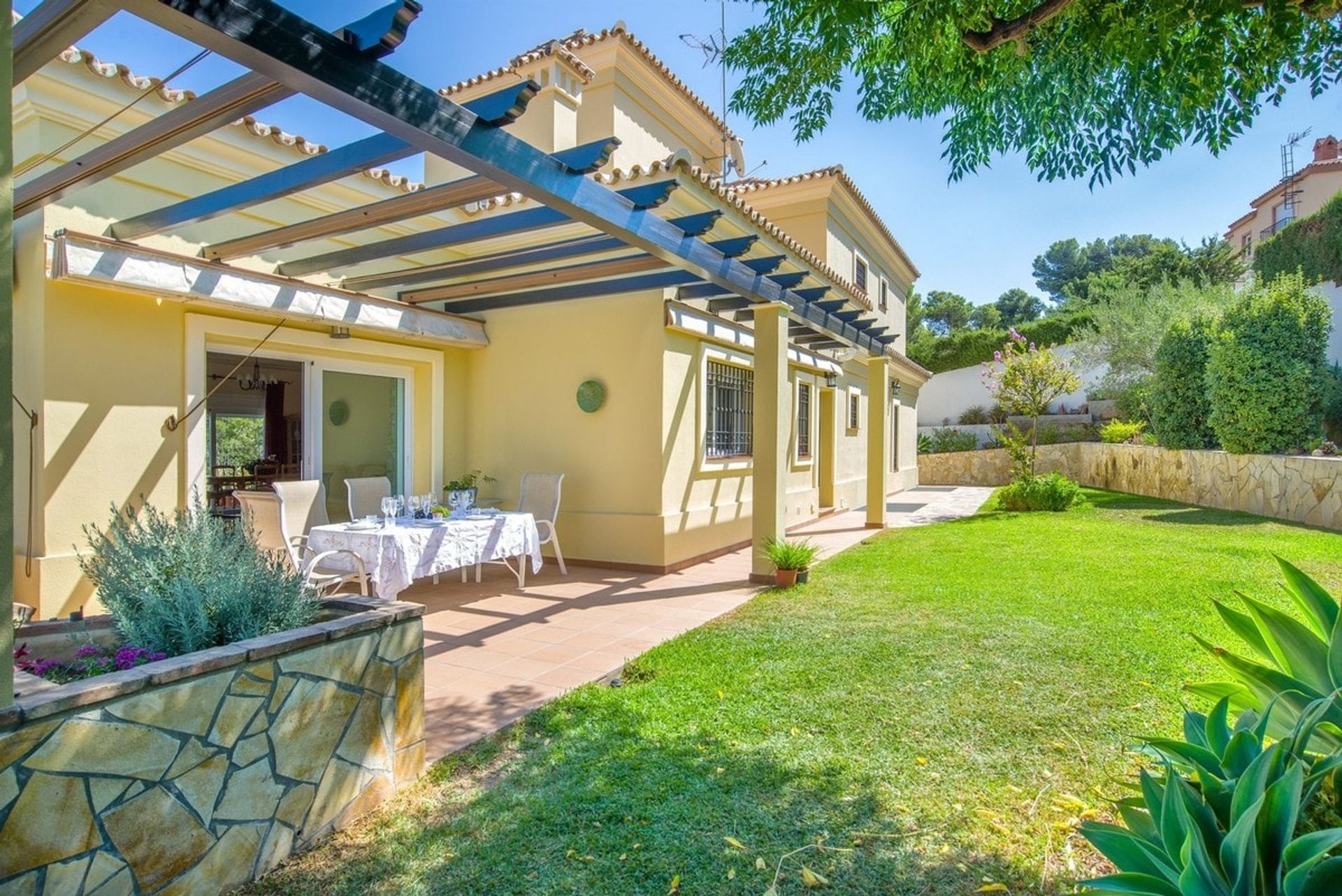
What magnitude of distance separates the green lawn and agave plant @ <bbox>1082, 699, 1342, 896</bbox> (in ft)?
2.69

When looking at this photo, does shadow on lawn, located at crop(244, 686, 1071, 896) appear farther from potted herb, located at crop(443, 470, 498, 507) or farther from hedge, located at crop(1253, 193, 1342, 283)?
hedge, located at crop(1253, 193, 1342, 283)

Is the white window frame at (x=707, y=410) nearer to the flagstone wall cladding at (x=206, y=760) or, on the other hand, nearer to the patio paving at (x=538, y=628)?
the patio paving at (x=538, y=628)

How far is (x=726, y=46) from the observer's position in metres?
5.68

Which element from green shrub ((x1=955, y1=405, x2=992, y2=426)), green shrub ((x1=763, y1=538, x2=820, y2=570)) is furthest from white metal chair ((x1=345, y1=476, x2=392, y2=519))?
green shrub ((x1=955, y1=405, x2=992, y2=426))

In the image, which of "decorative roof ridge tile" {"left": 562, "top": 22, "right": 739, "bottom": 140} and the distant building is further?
the distant building

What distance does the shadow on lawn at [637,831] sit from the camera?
3000mm

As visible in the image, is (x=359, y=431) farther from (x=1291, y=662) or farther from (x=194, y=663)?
(x=1291, y=662)

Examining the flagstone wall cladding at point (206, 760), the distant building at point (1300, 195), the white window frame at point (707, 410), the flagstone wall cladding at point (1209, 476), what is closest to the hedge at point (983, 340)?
the distant building at point (1300, 195)

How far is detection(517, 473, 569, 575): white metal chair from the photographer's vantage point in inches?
378

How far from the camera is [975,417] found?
34.1 metres

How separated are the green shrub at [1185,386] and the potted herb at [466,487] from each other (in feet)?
54.1

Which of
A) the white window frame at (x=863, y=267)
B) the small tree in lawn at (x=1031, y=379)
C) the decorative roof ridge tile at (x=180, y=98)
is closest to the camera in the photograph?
the decorative roof ridge tile at (x=180, y=98)

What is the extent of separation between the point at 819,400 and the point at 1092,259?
2150 inches

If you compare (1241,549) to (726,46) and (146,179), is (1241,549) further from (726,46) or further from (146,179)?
(146,179)
